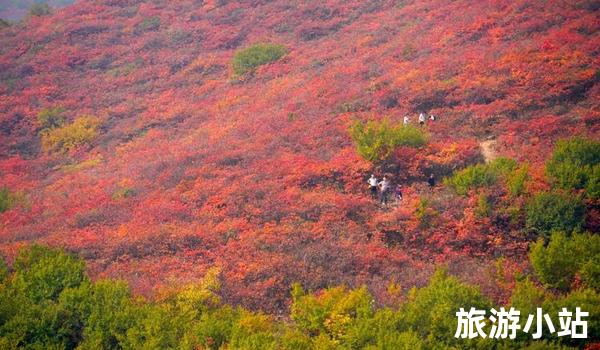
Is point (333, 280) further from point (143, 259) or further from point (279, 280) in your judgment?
point (143, 259)

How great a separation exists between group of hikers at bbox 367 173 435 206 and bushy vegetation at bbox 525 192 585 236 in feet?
12.7

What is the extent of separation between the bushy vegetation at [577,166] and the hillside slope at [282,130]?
63 centimetres

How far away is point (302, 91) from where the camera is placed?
86.1 feet

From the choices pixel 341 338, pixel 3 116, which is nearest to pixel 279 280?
pixel 341 338

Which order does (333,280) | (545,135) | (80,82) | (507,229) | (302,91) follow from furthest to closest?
1. (80,82)
2. (302,91)
3. (545,135)
4. (507,229)
5. (333,280)

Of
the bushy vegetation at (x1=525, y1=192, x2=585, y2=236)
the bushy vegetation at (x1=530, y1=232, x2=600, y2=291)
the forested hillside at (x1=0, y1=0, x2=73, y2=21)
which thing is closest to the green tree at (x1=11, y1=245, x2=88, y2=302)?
the bushy vegetation at (x1=530, y1=232, x2=600, y2=291)

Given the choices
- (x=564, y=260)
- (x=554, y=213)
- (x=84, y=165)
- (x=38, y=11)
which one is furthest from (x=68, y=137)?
(x=564, y=260)

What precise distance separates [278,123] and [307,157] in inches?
179

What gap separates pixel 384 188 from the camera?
16.5 m

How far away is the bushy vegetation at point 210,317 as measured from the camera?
8.92m

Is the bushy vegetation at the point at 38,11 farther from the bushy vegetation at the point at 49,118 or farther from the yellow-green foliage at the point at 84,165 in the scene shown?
the yellow-green foliage at the point at 84,165

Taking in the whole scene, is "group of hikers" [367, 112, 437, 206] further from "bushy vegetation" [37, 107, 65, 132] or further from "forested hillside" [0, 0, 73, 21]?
"forested hillside" [0, 0, 73, 21]

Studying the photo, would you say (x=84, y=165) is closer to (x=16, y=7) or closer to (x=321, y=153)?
(x=321, y=153)

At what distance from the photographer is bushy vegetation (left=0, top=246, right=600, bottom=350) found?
8922 millimetres
